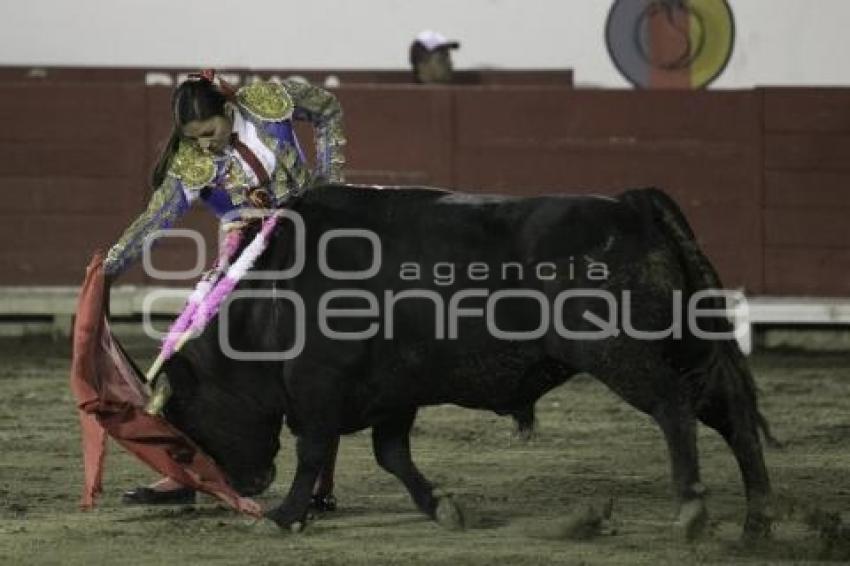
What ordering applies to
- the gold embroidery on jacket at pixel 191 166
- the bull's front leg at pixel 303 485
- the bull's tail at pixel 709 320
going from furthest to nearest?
the gold embroidery on jacket at pixel 191 166
the bull's front leg at pixel 303 485
the bull's tail at pixel 709 320

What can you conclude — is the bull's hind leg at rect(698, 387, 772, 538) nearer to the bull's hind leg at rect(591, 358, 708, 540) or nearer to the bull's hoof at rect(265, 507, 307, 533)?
the bull's hind leg at rect(591, 358, 708, 540)

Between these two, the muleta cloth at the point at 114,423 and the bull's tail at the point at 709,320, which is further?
the muleta cloth at the point at 114,423

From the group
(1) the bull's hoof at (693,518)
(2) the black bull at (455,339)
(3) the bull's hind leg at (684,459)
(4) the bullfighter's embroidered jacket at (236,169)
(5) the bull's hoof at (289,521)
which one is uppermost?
(4) the bullfighter's embroidered jacket at (236,169)

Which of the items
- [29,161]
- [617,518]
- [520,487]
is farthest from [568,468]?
[29,161]

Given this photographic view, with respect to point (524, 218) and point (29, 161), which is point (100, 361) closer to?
point (524, 218)

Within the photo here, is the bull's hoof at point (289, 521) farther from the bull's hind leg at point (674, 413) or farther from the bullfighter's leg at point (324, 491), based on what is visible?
the bull's hind leg at point (674, 413)

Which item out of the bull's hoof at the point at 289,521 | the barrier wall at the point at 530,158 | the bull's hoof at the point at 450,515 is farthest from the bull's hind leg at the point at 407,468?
the barrier wall at the point at 530,158

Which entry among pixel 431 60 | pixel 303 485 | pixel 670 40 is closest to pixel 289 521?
pixel 303 485

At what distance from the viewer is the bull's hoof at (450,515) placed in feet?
15.4

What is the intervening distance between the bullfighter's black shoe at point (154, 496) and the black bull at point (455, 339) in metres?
0.23

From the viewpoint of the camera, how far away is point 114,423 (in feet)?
15.9

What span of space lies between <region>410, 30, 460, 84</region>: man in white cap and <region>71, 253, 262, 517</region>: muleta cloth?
16.3 ft

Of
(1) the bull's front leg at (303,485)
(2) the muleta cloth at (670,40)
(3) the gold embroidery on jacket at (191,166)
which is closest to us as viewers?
(1) the bull's front leg at (303,485)

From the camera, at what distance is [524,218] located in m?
4.60
